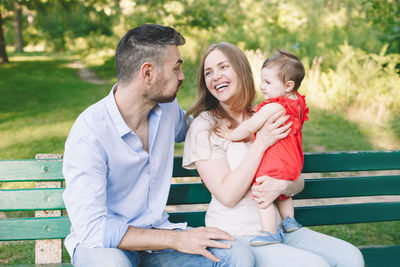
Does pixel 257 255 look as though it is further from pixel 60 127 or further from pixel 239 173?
pixel 60 127

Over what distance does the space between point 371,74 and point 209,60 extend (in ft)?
21.0

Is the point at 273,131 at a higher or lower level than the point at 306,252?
higher

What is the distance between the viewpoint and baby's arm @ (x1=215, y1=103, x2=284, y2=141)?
255 cm

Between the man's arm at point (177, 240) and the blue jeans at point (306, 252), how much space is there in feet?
0.67

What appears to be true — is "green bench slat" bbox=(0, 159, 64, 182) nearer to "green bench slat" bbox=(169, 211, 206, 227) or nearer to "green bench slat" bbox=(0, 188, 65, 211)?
"green bench slat" bbox=(0, 188, 65, 211)

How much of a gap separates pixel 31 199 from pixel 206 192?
104 centimetres

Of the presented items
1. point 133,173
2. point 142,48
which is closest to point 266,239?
point 133,173

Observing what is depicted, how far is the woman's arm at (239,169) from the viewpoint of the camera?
246cm

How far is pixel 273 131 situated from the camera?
2.50 meters

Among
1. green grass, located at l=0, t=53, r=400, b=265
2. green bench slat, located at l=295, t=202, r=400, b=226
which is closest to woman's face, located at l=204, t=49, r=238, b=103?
green bench slat, located at l=295, t=202, r=400, b=226

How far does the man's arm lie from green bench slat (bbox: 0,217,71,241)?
24.1 inches

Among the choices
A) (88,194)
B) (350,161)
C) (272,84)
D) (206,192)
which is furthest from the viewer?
(350,161)

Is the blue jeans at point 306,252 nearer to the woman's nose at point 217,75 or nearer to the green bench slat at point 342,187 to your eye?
the green bench slat at point 342,187

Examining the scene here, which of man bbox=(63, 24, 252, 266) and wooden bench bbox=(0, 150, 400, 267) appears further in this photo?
wooden bench bbox=(0, 150, 400, 267)
